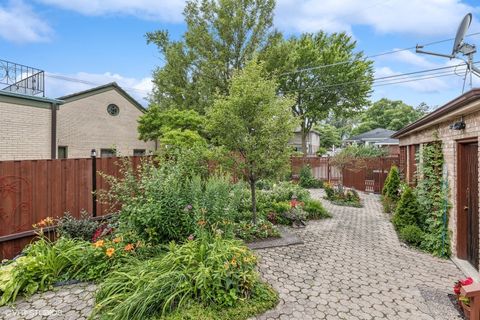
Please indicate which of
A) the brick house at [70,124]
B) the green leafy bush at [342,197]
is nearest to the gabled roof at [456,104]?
the green leafy bush at [342,197]

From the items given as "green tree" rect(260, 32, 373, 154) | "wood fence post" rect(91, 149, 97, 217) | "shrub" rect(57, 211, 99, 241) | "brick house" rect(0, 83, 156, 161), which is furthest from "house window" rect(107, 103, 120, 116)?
"shrub" rect(57, 211, 99, 241)

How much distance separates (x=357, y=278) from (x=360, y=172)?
35.4 ft

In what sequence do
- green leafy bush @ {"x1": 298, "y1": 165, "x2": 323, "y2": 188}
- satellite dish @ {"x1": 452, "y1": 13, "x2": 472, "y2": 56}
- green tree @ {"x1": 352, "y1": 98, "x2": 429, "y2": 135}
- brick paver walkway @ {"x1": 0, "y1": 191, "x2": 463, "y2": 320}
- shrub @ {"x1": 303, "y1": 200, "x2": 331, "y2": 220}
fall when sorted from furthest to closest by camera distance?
green tree @ {"x1": 352, "y1": 98, "x2": 429, "y2": 135}, green leafy bush @ {"x1": 298, "y1": 165, "x2": 323, "y2": 188}, shrub @ {"x1": 303, "y1": 200, "x2": 331, "y2": 220}, satellite dish @ {"x1": 452, "y1": 13, "x2": 472, "y2": 56}, brick paver walkway @ {"x1": 0, "y1": 191, "x2": 463, "y2": 320}

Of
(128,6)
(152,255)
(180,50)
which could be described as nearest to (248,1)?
(180,50)

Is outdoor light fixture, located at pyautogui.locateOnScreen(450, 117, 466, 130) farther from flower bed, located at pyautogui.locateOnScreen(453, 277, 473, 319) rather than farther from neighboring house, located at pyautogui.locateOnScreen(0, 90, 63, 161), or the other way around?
neighboring house, located at pyautogui.locateOnScreen(0, 90, 63, 161)

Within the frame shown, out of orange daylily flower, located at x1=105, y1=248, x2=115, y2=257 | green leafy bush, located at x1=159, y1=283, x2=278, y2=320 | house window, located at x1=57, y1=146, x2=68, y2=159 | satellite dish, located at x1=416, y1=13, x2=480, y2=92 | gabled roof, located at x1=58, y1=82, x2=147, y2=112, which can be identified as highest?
gabled roof, located at x1=58, y1=82, x2=147, y2=112

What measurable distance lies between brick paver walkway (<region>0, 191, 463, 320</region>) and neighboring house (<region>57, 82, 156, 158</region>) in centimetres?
1007

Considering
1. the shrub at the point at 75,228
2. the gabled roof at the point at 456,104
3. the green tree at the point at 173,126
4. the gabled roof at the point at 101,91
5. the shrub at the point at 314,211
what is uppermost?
the gabled roof at the point at 101,91

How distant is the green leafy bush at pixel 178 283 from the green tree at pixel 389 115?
1539 inches

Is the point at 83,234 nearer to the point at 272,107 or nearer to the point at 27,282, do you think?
the point at 27,282

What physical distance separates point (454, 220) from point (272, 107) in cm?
407

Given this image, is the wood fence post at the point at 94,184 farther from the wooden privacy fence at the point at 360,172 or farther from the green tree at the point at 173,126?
the wooden privacy fence at the point at 360,172

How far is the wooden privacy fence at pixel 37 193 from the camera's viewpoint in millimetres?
4242

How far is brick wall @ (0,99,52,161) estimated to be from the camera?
8.80 meters
